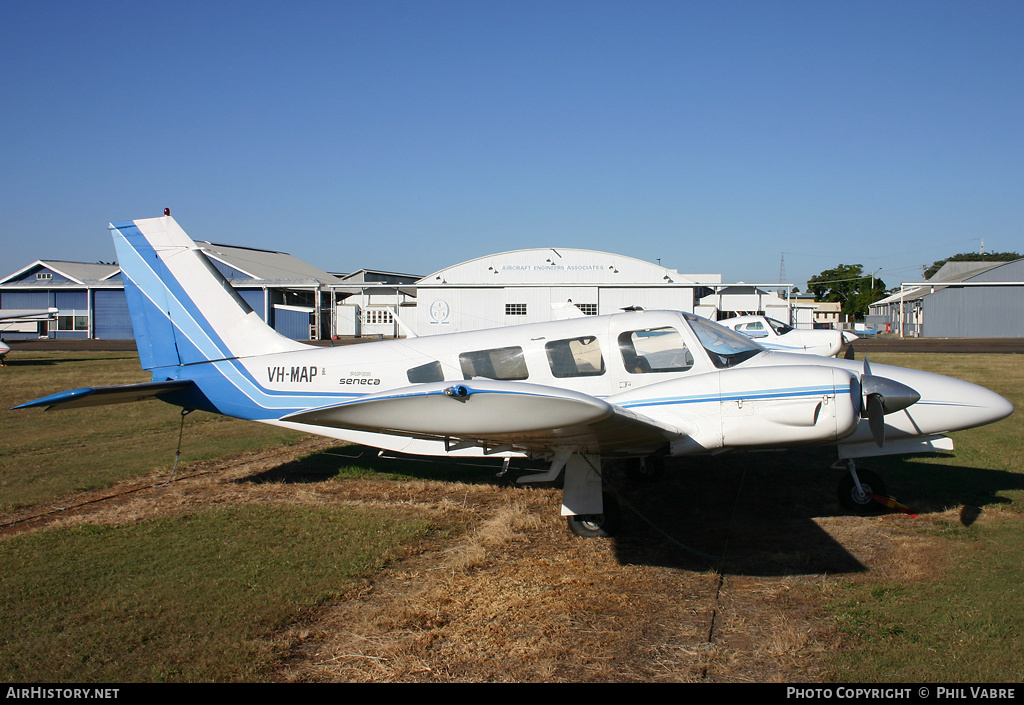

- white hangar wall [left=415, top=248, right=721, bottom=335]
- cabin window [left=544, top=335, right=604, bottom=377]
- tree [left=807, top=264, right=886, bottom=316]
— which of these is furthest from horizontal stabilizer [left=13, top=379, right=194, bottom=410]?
tree [left=807, top=264, right=886, bottom=316]

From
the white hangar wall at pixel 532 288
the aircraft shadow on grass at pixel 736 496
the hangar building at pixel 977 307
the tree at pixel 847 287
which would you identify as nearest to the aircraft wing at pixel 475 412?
the aircraft shadow on grass at pixel 736 496

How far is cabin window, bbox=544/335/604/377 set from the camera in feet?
23.2

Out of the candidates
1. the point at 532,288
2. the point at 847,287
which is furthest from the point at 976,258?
the point at 532,288

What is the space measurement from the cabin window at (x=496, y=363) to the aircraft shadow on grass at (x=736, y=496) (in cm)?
185

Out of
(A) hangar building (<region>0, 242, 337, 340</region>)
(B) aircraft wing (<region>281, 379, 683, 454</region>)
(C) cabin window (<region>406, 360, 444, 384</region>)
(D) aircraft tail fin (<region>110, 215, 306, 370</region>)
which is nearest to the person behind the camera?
(B) aircraft wing (<region>281, 379, 683, 454</region>)

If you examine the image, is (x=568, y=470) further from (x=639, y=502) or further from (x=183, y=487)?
(x=183, y=487)

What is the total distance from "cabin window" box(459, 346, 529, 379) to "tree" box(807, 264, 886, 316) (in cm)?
9623

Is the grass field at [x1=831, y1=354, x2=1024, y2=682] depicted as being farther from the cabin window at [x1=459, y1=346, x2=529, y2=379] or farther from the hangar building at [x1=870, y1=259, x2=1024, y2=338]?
the hangar building at [x1=870, y1=259, x2=1024, y2=338]

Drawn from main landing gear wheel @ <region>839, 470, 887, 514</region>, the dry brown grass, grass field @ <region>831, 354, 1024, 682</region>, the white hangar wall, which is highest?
the white hangar wall

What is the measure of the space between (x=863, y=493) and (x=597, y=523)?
295 centimetres

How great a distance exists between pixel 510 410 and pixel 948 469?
24.2 ft

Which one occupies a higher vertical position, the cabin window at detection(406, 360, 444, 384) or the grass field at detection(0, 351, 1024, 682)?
the cabin window at detection(406, 360, 444, 384)

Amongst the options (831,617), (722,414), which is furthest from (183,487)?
(831,617)

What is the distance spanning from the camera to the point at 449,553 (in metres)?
6.05
